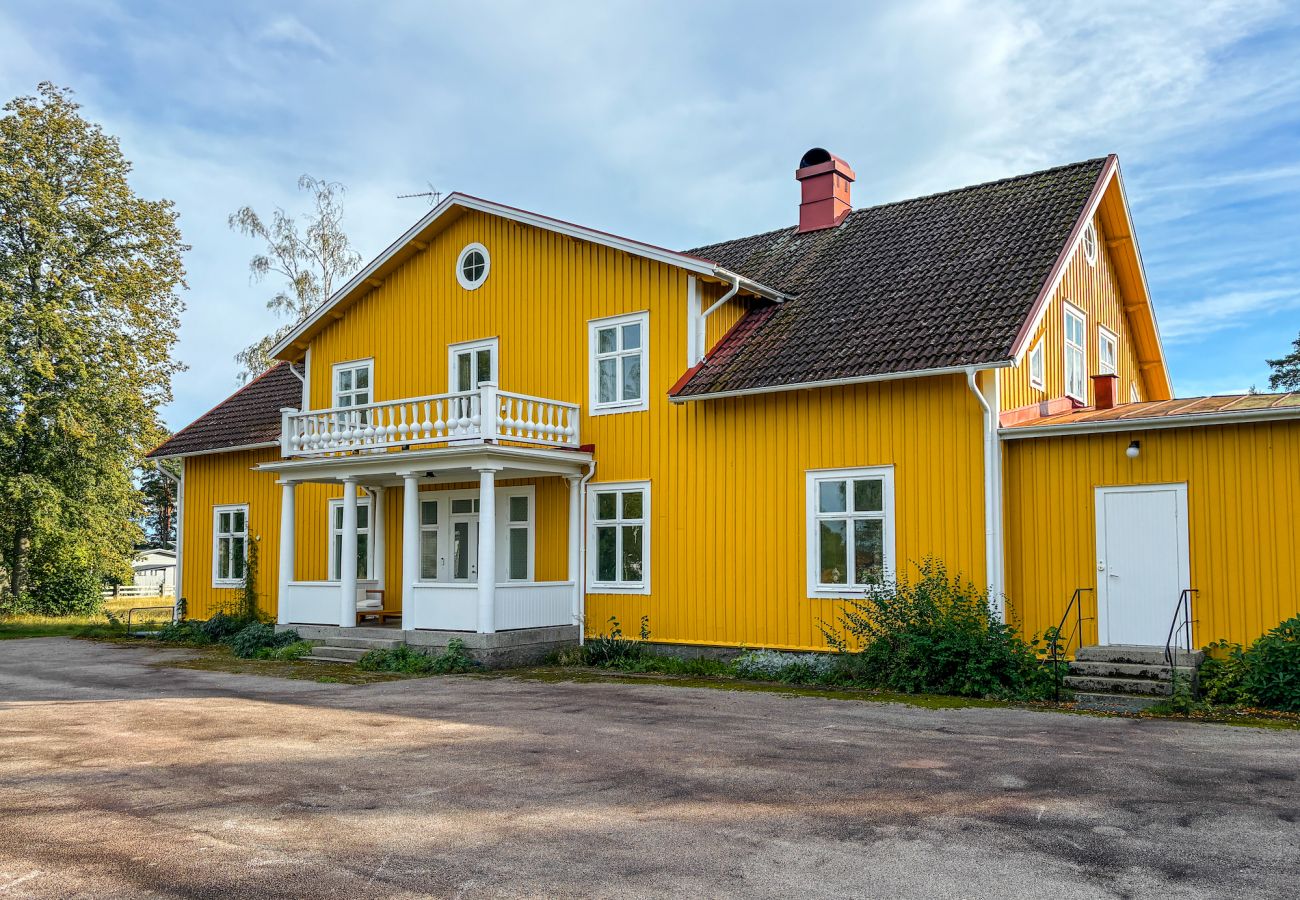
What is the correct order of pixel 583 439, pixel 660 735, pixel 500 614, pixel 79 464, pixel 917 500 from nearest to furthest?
pixel 660 735
pixel 917 500
pixel 500 614
pixel 583 439
pixel 79 464

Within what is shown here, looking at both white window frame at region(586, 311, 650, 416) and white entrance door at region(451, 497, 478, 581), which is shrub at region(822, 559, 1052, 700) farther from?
white entrance door at region(451, 497, 478, 581)

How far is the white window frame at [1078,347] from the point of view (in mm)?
16062

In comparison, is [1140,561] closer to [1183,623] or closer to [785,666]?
[1183,623]

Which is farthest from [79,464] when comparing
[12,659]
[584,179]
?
[584,179]

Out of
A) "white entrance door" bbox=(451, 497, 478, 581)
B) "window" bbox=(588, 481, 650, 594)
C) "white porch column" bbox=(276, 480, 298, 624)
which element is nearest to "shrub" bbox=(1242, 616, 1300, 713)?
"window" bbox=(588, 481, 650, 594)

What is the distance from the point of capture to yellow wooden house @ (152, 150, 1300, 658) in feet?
41.5

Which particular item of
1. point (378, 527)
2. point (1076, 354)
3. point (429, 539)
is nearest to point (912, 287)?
point (1076, 354)

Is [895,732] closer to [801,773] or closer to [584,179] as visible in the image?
[801,773]

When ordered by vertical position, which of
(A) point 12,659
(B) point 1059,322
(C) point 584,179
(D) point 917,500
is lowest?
(A) point 12,659

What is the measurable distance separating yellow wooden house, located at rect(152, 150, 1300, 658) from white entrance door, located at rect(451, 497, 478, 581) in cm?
6

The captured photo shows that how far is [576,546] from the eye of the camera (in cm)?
1697

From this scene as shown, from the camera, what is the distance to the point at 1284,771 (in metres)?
7.98

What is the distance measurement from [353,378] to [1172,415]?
46.5 ft

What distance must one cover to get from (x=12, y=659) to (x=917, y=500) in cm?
1512
